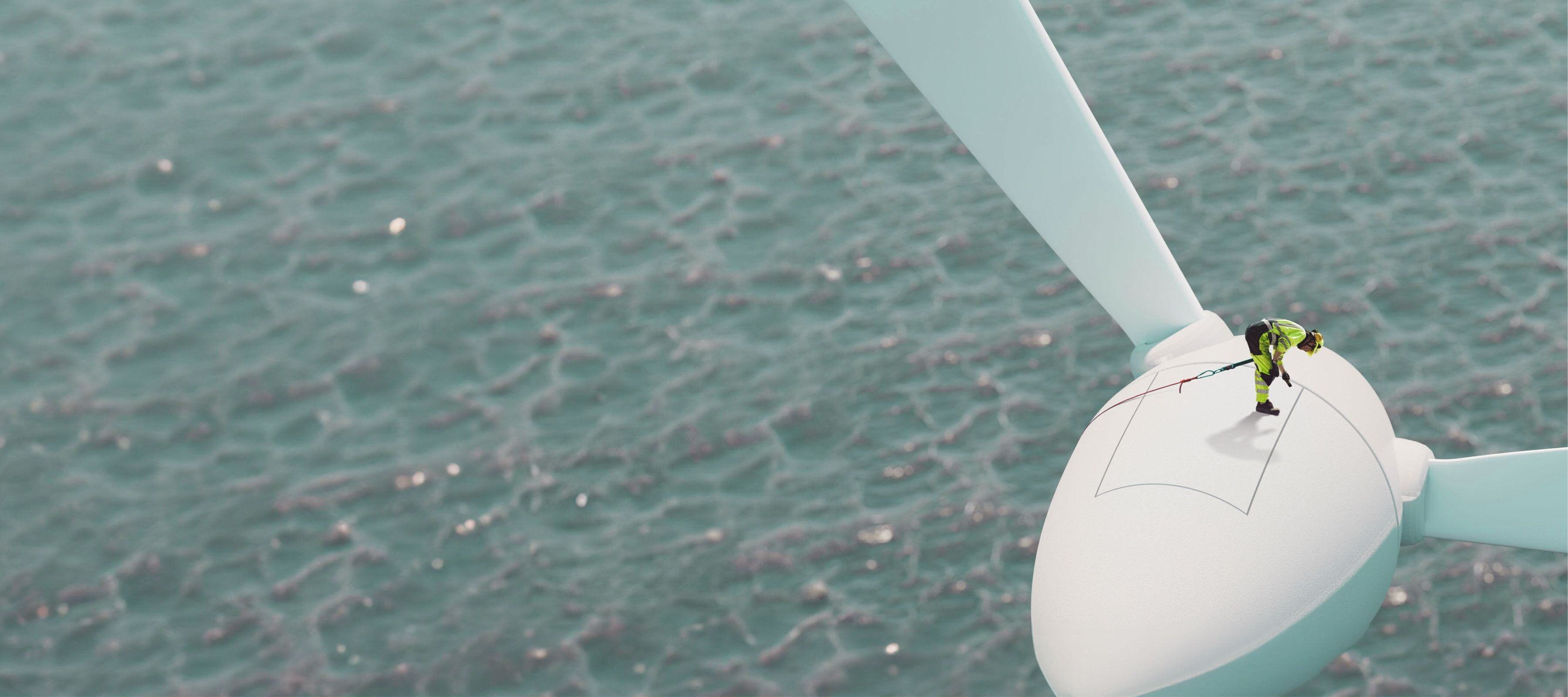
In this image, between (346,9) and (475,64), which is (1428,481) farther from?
(346,9)

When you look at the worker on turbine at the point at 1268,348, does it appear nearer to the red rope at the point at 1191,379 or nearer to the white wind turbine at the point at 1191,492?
the white wind turbine at the point at 1191,492

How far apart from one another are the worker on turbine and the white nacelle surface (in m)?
0.09

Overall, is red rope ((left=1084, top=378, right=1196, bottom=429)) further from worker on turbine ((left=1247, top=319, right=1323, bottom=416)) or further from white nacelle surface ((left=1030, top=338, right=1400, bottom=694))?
worker on turbine ((left=1247, top=319, right=1323, bottom=416))

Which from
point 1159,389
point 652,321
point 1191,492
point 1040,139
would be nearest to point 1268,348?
point 1159,389

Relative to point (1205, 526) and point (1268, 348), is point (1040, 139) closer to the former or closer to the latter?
point (1268, 348)

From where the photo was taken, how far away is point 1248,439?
7.49 m

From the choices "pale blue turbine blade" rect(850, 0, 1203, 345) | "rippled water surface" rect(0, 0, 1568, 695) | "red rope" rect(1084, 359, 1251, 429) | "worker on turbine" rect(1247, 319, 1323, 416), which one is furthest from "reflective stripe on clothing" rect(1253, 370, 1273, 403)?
"rippled water surface" rect(0, 0, 1568, 695)

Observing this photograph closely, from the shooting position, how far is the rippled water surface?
1329 centimetres

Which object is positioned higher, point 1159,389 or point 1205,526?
point 1205,526

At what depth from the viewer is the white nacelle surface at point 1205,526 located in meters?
7.14

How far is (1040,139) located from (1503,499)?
2.85 meters

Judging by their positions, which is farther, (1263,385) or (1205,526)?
(1263,385)

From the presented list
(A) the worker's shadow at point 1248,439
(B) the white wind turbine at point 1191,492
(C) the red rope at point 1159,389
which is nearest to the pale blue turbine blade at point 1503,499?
(B) the white wind turbine at point 1191,492

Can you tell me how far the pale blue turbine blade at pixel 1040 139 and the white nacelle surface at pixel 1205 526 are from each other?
32.1 inches
